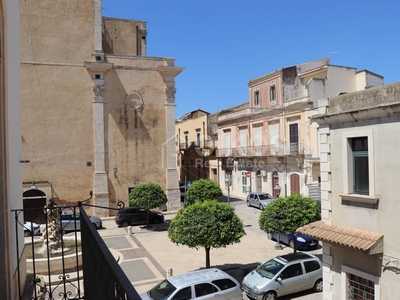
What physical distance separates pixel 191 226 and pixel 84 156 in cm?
1403

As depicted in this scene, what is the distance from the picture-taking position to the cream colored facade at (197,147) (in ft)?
120

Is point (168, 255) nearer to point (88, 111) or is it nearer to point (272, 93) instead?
point (88, 111)

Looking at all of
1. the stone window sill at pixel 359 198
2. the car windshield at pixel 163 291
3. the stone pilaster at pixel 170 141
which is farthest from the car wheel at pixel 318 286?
the stone pilaster at pixel 170 141

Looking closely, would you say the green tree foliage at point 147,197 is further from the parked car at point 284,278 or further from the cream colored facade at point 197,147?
the cream colored facade at point 197,147

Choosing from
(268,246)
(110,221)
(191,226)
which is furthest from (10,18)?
(110,221)

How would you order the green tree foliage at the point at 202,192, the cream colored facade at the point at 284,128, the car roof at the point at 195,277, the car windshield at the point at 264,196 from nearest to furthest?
the car roof at the point at 195,277
the green tree foliage at the point at 202,192
the cream colored facade at the point at 284,128
the car windshield at the point at 264,196

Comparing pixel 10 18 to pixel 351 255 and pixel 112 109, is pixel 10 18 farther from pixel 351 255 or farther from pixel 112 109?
pixel 112 109

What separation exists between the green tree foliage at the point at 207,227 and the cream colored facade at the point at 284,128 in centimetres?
1179

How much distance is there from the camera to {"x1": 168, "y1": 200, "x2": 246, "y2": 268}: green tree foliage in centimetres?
1154

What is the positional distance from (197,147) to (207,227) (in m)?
26.8

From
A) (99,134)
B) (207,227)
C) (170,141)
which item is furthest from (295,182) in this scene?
(207,227)

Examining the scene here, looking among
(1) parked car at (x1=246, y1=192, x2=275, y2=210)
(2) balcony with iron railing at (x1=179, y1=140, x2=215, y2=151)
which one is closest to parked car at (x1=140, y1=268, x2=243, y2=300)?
(1) parked car at (x1=246, y1=192, x2=275, y2=210)

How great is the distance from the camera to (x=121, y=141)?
24266 millimetres

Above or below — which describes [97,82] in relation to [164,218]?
above
